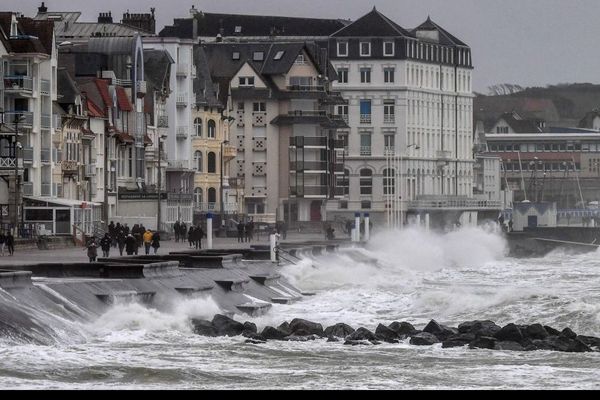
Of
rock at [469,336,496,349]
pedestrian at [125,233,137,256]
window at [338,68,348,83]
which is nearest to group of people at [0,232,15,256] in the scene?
pedestrian at [125,233,137,256]

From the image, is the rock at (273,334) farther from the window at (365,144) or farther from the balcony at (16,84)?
the window at (365,144)

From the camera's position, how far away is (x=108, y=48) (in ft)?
366

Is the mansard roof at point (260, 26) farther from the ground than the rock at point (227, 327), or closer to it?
farther from the ground

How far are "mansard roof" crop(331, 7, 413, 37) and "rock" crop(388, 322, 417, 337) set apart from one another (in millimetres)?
131951

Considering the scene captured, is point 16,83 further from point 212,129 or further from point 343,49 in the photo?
point 343,49

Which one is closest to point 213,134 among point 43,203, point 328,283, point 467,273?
point 467,273

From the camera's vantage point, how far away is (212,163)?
129 metres

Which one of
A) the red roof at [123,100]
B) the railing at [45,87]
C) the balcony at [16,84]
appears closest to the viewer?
the balcony at [16,84]

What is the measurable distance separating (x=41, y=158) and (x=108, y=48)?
21.4 m

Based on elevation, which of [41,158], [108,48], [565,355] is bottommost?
[565,355]

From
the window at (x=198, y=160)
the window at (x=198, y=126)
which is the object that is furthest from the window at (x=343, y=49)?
the window at (x=198, y=160)

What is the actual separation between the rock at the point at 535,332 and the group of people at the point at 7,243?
88.7ft

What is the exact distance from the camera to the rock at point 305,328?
45.8m
